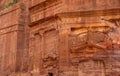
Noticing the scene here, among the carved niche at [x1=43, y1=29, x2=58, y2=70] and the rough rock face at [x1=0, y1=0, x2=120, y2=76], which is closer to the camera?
the rough rock face at [x1=0, y1=0, x2=120, y2=76]

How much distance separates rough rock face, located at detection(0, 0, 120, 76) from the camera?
40.6 ft

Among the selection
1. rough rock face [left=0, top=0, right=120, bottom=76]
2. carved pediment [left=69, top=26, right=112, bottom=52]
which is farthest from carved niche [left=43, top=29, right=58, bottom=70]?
carved pediment [left=69, top=26, right=112, bottom=52]

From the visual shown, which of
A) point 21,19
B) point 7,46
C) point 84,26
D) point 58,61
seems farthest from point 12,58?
point 84,26

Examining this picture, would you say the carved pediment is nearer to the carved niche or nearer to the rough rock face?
the rough rock face

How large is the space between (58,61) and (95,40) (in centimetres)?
179

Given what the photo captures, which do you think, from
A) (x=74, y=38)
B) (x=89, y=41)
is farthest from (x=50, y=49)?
(x=89, y=41)

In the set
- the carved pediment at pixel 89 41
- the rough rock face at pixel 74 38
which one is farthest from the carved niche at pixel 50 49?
the carved pediment at pixel 89 41

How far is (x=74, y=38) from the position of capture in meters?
12.9

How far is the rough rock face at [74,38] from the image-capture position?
12.4 m

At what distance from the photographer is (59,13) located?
13055 mm

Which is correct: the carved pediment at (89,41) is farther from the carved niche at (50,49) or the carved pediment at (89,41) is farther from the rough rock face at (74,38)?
the carved niche at (50,49)

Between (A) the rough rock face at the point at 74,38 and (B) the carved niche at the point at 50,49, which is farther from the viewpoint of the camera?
(B) the carved niche at the point at 50,49

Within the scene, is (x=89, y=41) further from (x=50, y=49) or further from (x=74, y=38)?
(x=50, y=49)

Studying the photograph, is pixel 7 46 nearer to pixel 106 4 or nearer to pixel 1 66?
pixel 1 66
